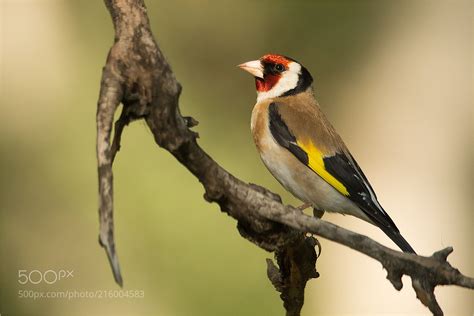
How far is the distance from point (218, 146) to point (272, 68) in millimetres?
982

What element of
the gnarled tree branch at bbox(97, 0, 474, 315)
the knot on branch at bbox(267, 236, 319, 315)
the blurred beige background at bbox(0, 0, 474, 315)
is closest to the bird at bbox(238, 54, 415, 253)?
the knot on branch at bbox(267, 236, 319, 315)

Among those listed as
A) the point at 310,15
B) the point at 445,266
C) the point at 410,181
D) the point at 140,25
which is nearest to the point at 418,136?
the point at 410,181

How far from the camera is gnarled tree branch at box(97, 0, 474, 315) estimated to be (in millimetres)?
1739

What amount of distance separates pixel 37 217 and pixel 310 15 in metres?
1.98

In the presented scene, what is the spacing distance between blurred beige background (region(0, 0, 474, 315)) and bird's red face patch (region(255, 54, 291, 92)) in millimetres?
899

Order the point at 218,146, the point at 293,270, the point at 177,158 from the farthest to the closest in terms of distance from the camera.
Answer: the point at 218,146, the point at 293,270, the point at 177,158

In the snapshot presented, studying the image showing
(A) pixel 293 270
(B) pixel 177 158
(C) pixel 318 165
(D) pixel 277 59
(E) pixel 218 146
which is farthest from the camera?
(E) pixel 218 146

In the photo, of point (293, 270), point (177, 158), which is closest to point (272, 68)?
point (293, 270)

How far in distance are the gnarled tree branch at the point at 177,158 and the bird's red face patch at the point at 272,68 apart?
138 cm

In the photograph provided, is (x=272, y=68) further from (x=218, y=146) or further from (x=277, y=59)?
(x=218, y=146)

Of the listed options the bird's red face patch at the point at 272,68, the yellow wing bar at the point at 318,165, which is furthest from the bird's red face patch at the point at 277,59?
the yellow wing bar at the point at 318,165

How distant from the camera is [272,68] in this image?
3.50m

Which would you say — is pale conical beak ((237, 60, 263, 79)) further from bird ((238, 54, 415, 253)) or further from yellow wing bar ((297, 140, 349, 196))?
yellow wing bar ((297, 140, 349, 196))

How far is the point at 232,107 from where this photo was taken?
4516 millimetres
